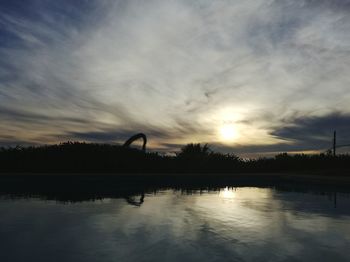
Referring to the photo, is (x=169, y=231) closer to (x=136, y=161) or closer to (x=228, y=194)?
(x=228, y=194)

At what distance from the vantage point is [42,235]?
A: 6.46 metres

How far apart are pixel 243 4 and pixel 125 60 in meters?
7.38

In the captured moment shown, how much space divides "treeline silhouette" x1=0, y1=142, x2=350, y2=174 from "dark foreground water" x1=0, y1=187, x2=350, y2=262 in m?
13.5

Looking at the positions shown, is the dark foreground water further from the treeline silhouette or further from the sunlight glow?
the treeline silhouette

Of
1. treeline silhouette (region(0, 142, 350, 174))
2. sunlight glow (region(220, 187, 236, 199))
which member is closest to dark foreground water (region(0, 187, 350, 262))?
sunlight glow (region(220, 187, 236, 199))

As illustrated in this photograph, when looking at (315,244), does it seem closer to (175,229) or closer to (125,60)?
(175,229)

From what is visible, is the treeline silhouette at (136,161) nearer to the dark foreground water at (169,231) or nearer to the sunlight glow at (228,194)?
the sunlight glow at (228,194)

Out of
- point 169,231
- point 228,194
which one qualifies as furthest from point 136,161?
point 169,231

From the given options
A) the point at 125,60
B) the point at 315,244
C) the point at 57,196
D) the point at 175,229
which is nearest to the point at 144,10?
the point at 125,60

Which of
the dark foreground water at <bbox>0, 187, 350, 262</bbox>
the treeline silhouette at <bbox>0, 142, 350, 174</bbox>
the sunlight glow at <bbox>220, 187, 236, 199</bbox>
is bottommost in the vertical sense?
the dark foreground water at <bbox>0, 187, 350, 262</bbox>

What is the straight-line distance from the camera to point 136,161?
26.8 meters

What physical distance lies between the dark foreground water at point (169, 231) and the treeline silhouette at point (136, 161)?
44.2 ft

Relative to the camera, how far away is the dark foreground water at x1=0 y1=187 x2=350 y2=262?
539 cm

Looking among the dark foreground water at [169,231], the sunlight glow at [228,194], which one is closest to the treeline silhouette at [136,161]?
the sunlight glow at [228,194]
